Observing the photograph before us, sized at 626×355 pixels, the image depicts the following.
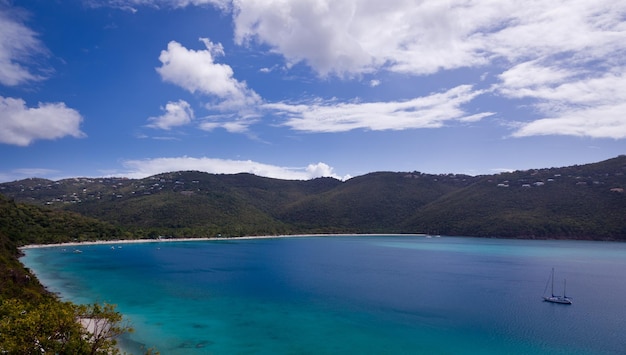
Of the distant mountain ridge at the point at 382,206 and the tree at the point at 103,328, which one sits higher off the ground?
the distant mountain ridge at the point at 382,206

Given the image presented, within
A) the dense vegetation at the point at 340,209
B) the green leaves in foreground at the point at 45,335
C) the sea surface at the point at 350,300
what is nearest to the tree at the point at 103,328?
the green leaves in foreground at the point at 45,335

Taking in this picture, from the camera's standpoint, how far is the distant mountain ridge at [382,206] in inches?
4934

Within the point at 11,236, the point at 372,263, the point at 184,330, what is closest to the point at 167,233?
the point at 11,236

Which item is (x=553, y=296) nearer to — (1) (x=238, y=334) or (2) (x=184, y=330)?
(1) (x=238, y=334)

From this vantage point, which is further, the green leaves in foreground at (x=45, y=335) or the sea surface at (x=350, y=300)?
the sea surface at (x=350, y=300)

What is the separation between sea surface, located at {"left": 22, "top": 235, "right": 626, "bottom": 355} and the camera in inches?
1248

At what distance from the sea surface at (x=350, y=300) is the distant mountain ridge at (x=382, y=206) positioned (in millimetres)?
36000

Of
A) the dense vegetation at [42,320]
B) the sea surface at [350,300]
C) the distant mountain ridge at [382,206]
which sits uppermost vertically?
the distant mountain ridge at [382,206]

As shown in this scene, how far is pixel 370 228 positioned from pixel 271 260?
84.5m

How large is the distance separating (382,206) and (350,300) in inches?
5285

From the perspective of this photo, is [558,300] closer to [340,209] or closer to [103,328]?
[103,328]

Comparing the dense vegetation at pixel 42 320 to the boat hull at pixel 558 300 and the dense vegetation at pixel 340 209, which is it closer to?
the dense vegetation at pixel 340 209

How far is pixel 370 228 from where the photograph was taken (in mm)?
163250

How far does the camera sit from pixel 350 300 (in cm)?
4753
